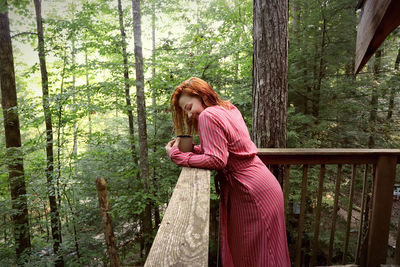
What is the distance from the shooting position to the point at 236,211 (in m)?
1.41

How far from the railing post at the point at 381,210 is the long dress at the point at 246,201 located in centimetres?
114

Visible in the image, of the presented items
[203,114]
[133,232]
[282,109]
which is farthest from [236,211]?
[133,232]

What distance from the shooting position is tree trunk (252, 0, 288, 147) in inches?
85.4

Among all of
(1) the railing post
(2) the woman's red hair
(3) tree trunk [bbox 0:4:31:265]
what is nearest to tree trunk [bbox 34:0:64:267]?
(3) tree trunk [bbox 0:4:31:265]

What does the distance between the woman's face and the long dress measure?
0.49 ft

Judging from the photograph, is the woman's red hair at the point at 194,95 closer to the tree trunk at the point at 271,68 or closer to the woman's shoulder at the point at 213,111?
the woman's shoulder at the point at 213,111

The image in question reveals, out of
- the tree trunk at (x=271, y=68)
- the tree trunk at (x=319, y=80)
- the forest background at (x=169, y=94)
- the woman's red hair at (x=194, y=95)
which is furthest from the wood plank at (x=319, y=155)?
the tree trunk at (x=319, y=80)

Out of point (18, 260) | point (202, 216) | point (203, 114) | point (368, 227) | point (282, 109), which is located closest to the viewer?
point (202, 216)

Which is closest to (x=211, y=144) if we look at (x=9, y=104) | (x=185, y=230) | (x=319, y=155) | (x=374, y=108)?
(x=185, y=230)

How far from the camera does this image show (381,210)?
198 centimetres

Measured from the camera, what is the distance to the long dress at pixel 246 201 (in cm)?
132

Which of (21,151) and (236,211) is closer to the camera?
(236,211)

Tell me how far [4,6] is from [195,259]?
7.47 m

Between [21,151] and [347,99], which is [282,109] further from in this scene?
[21,151]
